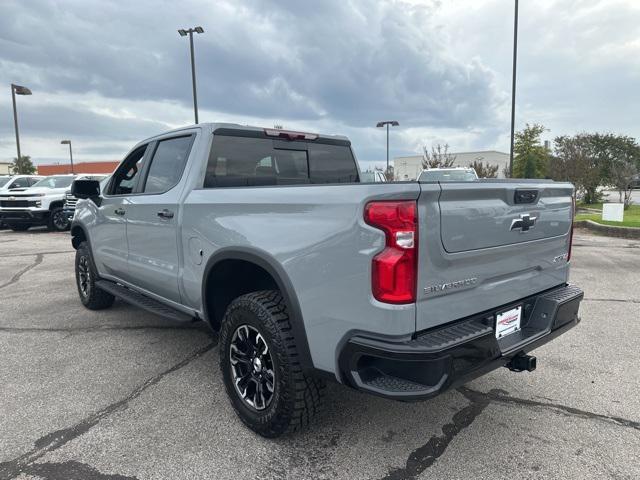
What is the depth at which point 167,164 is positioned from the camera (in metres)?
4.00

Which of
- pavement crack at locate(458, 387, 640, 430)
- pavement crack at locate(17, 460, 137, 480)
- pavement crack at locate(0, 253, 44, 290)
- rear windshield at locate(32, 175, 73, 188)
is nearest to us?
pavement crack at locate(17, 460, 137, 480)

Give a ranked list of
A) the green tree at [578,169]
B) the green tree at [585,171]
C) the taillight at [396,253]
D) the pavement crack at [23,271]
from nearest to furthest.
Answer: the taillight at [396,253], the pavement crack at [23,271], the green tree at [585,171], the green tree at [578,169]

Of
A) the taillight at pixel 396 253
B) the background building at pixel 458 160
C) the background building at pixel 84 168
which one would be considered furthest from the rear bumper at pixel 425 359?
the background building at pixel 458 160

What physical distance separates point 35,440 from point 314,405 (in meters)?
1.71

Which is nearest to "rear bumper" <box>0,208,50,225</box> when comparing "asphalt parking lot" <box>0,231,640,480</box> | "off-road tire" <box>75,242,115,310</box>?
"off-road tire" <box>75,242,115,310</box>

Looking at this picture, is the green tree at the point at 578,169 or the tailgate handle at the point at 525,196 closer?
the tailgate handle at the point at 525,196

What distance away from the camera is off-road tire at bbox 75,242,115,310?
542cm

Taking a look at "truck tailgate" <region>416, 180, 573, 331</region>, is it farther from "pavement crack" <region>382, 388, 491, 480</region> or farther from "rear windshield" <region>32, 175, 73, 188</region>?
"rear windshield" <region>32, 175, 73, 188</region>

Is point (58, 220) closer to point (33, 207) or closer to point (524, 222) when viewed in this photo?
point (33, 207)

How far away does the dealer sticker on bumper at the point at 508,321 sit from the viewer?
269cm

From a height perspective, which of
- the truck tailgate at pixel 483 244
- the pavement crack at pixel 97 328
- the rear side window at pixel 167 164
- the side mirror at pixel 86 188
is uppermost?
the rear side window at pixel 167 164

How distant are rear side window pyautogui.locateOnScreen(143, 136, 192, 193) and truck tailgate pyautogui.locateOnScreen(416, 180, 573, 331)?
2.24 metres

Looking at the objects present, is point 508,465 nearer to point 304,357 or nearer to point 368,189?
point 304,357

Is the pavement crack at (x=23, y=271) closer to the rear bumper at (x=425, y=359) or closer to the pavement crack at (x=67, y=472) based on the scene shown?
the pavement crack at (x=67, y=472)
